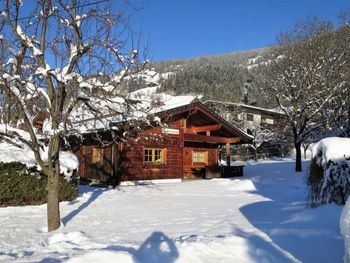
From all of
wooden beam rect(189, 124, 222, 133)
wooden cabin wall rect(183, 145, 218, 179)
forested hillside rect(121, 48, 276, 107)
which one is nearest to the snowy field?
wooden beam rect(189, 124, 222, 133)

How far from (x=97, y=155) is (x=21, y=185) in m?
8.78

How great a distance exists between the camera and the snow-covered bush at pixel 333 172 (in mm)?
8836

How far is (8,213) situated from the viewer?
36.5 feet

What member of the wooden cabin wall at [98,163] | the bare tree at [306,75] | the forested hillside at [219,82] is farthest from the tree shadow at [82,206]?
the forested hillside at [219,82]

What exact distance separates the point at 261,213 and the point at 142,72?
15.7ft

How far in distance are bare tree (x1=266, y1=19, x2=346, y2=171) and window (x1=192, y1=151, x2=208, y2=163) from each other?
5.96 m

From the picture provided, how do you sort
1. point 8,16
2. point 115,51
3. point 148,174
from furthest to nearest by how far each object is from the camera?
point 148,174, point 115,51, point 8,16

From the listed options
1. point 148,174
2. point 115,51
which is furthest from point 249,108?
point 115,51

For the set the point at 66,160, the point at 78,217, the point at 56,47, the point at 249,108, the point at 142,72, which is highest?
the point at 249,108

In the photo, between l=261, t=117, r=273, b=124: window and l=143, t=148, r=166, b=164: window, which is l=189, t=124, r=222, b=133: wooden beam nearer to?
l=143, t=148, r=166, b=164: window

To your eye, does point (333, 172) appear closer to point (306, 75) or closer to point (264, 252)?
point (264, 252)

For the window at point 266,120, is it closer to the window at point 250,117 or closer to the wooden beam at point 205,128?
the window at point 250,117

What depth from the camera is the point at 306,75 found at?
26.4 m

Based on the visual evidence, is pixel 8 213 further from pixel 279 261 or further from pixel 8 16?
pixel 279 261
